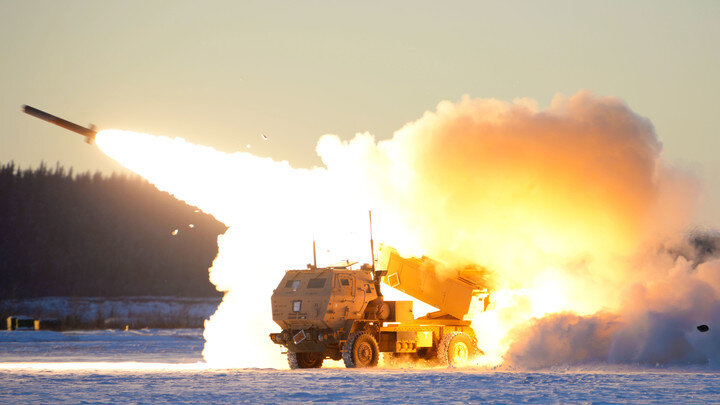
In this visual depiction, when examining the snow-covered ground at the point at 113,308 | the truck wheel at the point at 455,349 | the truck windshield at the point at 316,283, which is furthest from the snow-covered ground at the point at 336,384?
the snow-covered ground at the point at 113,308

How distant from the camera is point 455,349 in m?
31.4

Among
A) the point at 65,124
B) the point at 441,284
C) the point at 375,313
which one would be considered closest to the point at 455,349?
the point at 441,284

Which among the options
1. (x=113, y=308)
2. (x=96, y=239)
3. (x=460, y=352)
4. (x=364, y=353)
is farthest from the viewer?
(x=96, y=239)

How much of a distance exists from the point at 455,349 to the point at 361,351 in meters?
2.78

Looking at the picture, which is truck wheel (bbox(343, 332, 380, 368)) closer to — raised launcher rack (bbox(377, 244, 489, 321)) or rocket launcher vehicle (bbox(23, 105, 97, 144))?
raised launcher rack (bbox(377, 244, 489, 321))

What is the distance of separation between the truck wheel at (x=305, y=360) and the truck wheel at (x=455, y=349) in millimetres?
3415

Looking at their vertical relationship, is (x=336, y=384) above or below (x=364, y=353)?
below

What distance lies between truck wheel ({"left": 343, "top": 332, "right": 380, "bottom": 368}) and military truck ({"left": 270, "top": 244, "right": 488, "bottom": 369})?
0.03 meters

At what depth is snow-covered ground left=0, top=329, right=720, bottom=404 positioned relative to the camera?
22.2 metres

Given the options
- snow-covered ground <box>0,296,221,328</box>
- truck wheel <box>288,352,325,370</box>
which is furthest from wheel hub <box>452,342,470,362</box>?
snow-covered ground <box>0,296,221,328</box>

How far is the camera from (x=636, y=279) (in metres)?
32.9

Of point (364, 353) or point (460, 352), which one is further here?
point (460, 352)

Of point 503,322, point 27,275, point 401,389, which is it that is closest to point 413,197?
point 503,322

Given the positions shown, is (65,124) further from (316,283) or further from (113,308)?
(113,308)
